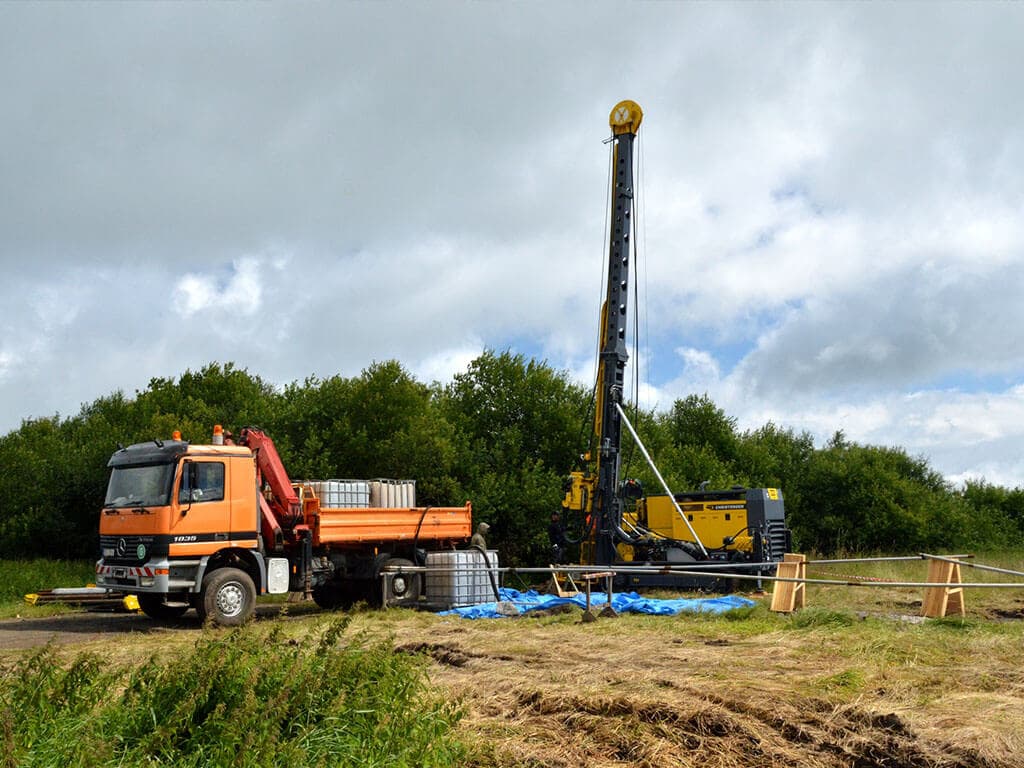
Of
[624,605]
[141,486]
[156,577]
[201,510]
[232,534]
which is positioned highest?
[141,486]

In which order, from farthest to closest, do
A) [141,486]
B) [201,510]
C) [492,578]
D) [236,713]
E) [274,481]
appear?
[492,578] → [274,481] → [141,486] → [201,510] → [236,713]

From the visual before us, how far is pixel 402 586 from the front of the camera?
16562 mm

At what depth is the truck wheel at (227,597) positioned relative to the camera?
1420cm

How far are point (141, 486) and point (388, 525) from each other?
411 cm

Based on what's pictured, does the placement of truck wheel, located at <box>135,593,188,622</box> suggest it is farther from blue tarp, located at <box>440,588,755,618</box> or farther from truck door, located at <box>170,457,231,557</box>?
blue tarp, located at <box>440,588,755,618</box>

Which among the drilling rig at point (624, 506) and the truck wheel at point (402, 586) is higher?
the drilling rig at point (624, 506)

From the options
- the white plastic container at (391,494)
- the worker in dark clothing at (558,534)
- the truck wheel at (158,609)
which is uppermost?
the white plastic container at (391,494)

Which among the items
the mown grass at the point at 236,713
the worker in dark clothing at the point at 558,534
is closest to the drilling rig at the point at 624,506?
the worker in dark clothing at the point at 558,534

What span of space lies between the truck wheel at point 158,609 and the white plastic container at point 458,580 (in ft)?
13.3

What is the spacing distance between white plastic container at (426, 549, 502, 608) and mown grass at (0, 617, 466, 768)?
9.99m

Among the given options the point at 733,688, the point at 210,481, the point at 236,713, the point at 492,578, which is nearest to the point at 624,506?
the point at 492,578

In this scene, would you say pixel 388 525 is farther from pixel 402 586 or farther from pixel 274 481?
pixel 274 481

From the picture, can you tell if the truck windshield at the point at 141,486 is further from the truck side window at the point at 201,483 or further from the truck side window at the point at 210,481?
the truck side window at the point at 210,481

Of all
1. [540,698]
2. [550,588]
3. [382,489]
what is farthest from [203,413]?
[540,698]
